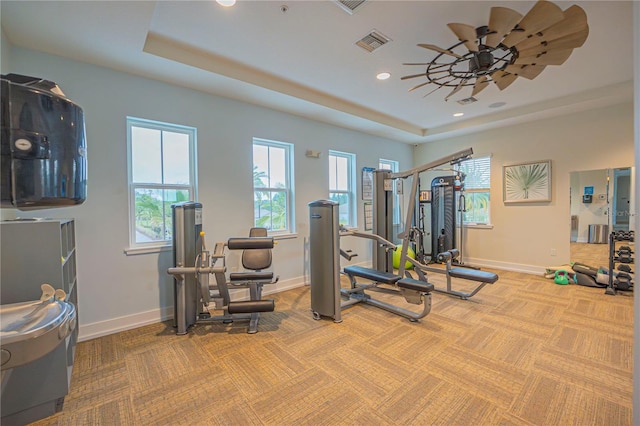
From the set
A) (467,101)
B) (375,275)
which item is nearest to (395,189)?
(467,101)

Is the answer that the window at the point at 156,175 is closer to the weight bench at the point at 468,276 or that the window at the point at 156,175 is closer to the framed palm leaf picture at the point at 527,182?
the weight bench at the point at 468,276

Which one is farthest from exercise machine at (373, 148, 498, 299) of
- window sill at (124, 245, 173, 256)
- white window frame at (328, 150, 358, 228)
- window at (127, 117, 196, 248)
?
window sill at (124, 245, 173, 256)

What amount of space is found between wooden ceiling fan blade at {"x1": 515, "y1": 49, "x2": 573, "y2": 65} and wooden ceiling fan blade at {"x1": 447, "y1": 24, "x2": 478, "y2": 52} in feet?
1.56

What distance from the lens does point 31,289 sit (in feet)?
5.64

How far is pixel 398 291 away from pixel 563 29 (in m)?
2.74

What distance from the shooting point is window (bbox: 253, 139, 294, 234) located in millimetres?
4176

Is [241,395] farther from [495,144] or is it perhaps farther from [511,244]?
[495,144]

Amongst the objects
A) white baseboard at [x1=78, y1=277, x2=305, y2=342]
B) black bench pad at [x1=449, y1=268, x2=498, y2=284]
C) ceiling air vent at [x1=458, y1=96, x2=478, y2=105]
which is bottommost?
white baseboard at [x1=78, y1=277, x2=305, y2=342]

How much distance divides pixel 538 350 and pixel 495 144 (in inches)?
171

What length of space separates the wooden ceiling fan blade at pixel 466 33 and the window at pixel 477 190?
3908mm

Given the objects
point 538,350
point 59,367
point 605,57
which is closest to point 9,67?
point 59,367

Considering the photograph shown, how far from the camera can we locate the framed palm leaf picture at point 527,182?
4.96 metres

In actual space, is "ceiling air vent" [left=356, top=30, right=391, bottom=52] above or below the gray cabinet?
above

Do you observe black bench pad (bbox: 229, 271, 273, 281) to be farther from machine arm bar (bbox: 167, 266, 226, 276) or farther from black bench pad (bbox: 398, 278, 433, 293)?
black bench pad (bbox: 398, 278, 433, 293)
